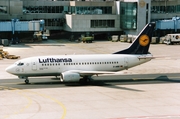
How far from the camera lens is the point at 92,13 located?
114 m

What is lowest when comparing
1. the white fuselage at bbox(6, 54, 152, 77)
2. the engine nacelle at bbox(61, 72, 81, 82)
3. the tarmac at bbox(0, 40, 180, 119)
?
the tarmac at bbox(0, 40, 180, 119)

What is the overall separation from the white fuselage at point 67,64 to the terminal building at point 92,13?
2264 inches

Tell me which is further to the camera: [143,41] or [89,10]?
[89,10]

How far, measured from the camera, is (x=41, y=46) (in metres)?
95.4

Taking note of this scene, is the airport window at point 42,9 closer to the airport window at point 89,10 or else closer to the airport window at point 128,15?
the airport window at point 89,10

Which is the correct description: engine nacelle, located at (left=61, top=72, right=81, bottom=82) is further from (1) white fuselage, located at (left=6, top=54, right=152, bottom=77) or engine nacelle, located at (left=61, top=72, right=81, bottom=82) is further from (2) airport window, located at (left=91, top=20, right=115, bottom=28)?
(2) airport window, located at (left=91, top=20, right=115, bottom=28)

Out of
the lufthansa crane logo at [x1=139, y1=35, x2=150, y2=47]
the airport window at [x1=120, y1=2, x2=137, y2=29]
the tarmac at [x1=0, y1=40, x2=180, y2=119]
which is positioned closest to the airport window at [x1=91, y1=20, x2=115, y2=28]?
the airport window at [x1=120, y1=2, x2=137, y2=29]

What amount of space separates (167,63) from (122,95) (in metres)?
28.8

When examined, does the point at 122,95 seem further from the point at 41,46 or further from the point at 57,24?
the point at 57,24

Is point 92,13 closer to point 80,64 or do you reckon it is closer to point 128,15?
point 128,15

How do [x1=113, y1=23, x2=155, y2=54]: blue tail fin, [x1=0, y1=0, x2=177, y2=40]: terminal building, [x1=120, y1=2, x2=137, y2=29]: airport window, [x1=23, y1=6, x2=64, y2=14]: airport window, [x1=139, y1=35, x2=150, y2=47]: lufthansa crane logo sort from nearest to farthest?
[x1=113, y1=23, x2=155, y2=54]: blue tail fin
[x1=139, y1=35, x2=150, y2=47]: lufthansa crane logo
[x1=120, y1=2, x2=137, y2=29]: airport window
[x1=0, y1=0, x2=177, y2=40]: terminal building
[x1=23, y1=6, x2=64, y2=14]: airport window

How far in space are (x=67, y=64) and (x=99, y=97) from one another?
990 centimetres

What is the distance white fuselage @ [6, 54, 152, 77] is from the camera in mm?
48844

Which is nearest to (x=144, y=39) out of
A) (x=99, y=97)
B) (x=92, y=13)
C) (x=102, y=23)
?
(x=99, y=97)
